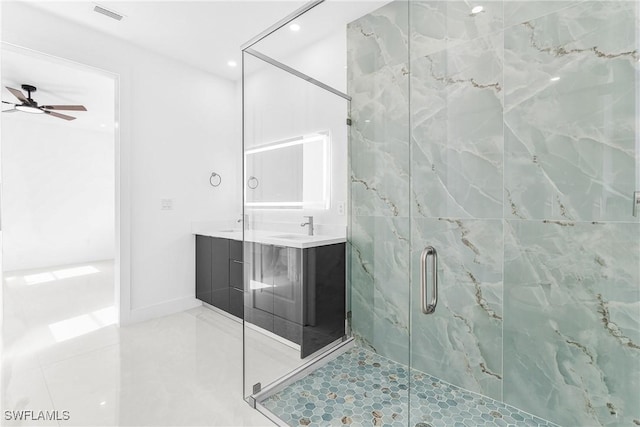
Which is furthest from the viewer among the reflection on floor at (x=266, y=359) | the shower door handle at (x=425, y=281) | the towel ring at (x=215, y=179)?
the towel ring at (x=215, y=179)

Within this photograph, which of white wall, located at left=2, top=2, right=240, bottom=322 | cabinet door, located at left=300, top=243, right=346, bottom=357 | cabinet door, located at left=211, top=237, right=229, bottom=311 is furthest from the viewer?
cabinet door, located at left=211, top=237, right=229, bottom=311

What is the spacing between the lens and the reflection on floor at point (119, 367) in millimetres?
1595

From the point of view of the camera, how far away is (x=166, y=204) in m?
3.10

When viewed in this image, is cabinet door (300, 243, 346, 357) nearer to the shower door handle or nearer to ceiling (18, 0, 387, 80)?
the shower door handle

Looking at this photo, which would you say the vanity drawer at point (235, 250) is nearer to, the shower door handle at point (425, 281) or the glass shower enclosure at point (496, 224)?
the glass shower enclosure at point (496, 224)

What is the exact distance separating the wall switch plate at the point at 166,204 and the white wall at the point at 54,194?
13.6 feet

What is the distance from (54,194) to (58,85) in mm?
2601

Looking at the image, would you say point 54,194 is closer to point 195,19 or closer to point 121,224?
point 121,224

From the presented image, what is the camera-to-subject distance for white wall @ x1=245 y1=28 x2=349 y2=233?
1.88 meters

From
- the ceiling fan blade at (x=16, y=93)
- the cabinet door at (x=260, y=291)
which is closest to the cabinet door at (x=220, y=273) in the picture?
the cabinet door at (x=260, y=291)

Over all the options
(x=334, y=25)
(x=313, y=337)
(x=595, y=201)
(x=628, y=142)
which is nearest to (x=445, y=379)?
(x=313, y=337)

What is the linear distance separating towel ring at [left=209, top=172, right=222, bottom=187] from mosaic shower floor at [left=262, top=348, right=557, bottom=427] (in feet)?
7.89

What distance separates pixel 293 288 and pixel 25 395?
162cm

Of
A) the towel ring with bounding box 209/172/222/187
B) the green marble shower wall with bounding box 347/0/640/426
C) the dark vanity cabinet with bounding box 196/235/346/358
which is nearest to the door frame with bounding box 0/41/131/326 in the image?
the towel ring with bounding box 209/172/222/187
